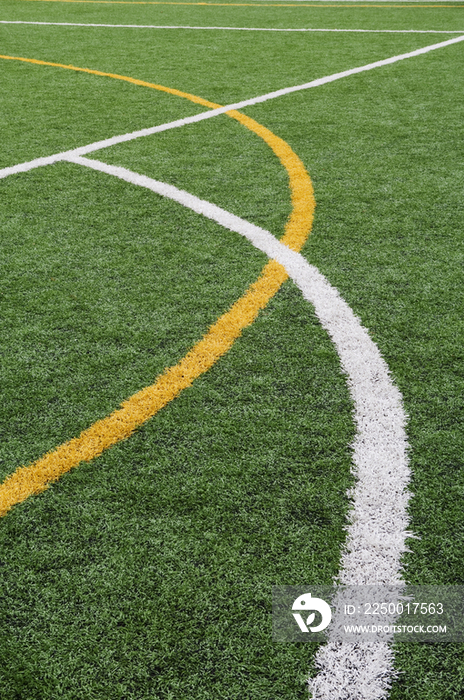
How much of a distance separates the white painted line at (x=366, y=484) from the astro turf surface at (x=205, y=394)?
4 centimetres

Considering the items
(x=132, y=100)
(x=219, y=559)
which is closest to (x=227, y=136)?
(x=132, y=100)

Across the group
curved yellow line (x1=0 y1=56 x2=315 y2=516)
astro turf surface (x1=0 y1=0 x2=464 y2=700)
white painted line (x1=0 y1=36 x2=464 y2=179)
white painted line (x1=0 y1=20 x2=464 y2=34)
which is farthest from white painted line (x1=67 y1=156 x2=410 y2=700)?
white painted line (x1=0 y1=20 x2=464 y2=34)

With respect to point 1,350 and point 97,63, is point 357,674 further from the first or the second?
point 97,63

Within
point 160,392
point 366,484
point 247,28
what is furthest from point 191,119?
point 247,28

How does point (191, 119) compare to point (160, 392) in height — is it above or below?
above

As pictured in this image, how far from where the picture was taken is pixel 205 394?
83.7 inches

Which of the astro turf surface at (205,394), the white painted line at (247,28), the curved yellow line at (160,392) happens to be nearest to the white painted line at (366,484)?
the astro turf surface at (205,394)

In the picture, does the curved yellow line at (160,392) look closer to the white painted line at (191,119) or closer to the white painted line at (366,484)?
the white painted line at (366,484)

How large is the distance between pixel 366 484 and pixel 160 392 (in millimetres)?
753

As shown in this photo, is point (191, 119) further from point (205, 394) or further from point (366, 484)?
point (366, 484)

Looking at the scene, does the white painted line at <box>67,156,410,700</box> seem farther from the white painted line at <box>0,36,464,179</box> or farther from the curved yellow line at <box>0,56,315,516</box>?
the white painted line at <box>0,36,464,179</box>

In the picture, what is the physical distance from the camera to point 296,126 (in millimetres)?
4641

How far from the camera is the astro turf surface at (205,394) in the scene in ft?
4.71

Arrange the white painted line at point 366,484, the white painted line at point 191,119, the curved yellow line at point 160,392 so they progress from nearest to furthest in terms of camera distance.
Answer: the white painted line at point 366,484 < the curved yellow line at point 160,392 < the white painted line at point 191,119
